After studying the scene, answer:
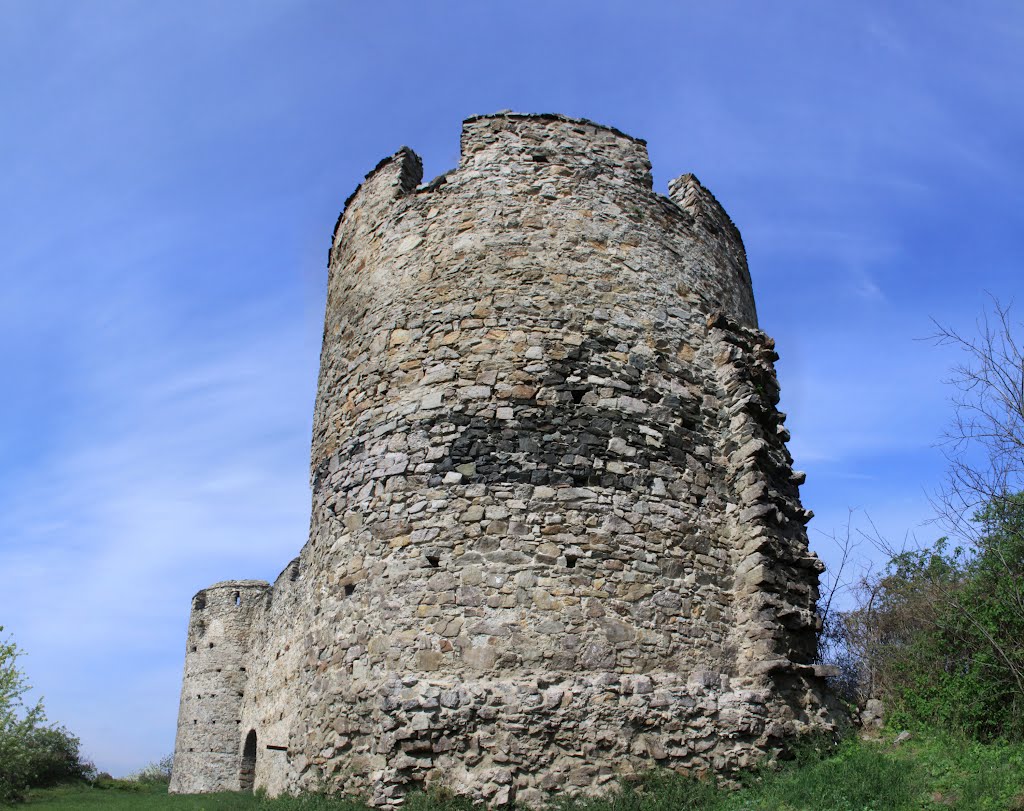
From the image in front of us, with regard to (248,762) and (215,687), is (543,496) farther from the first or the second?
(215,687)

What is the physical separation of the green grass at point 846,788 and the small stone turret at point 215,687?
17590 mm

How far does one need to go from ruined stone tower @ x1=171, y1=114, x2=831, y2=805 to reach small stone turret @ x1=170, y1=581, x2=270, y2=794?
15709 mm

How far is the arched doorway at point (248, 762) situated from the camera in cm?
1938

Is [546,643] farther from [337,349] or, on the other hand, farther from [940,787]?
[337,349]

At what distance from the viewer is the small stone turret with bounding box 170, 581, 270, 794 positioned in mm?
22547

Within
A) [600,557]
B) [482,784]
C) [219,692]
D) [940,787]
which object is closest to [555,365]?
[600,557]

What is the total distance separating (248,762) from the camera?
20.0 metres

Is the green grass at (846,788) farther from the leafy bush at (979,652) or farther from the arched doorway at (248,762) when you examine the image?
the arched doorway at (248,762)

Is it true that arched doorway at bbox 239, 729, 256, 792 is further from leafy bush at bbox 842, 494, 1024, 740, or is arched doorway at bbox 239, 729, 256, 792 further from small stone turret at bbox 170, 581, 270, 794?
leafy bush at bbox 842, 494, 1024, 740

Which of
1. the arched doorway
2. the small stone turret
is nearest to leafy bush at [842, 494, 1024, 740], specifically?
the arched doorway

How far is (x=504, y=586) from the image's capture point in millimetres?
6699

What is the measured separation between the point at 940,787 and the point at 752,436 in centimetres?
343

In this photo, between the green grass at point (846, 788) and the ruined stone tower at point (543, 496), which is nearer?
the green grass at point (846, 788)

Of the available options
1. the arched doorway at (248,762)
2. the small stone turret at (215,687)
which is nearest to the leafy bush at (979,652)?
the arched doorway at (248,762)
